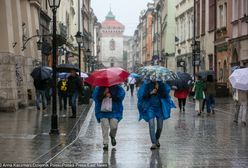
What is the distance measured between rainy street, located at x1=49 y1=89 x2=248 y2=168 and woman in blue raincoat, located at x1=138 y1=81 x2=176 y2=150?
0.65 metres

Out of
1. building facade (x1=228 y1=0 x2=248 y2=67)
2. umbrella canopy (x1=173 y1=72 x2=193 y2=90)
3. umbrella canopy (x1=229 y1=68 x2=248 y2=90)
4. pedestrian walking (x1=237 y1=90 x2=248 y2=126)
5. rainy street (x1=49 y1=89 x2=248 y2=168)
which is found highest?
building facade (x1=228 y1=0 x2=248 y2=67)

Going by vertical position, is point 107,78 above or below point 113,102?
above

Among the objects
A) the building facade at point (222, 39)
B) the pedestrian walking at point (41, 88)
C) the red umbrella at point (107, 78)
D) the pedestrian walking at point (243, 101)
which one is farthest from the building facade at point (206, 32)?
the red umbrella at point (107, 78)

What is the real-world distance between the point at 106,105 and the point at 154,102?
1.05 metres

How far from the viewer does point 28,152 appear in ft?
39.7

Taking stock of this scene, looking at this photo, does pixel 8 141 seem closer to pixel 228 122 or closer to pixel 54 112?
pixel 54 112

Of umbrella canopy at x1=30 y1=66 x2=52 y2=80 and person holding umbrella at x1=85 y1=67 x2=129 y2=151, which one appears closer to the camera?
person holding umbrella at x1=85 y1=67 x2=129 y2=151

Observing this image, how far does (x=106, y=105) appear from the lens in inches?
509

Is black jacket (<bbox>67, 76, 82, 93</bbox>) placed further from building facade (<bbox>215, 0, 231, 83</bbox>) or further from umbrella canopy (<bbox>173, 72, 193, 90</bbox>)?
building facade (<bbox>215, 0, 231, 83</bbox>)

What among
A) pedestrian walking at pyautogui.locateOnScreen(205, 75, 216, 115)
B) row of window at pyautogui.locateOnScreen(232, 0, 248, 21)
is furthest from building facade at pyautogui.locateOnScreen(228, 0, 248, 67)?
pedestrian walking at pyautogui.locateOnScreen(205, 75, 216, 115)

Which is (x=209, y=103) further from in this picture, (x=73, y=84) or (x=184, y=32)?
(x=184, y=32)

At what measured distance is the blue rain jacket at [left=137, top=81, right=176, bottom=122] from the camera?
1309 cm

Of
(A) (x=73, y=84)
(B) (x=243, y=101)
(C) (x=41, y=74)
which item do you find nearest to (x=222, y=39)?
(C) (x=41, y=74)

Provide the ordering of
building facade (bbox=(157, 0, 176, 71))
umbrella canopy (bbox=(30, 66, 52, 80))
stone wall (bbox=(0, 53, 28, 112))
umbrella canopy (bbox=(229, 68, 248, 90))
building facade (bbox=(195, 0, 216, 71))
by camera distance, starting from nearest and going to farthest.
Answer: umbrella canopy (bbox=(229, 68, 248, 90)) < stone wall (bbox=(0, 53, 28, 112)) < umbrella canopy (bbox=(30, 66, 52, 80)) < building facade (bbox=(195, 0, 216, 71)) < building facade (bbox=(157, 0, 176, 71))
